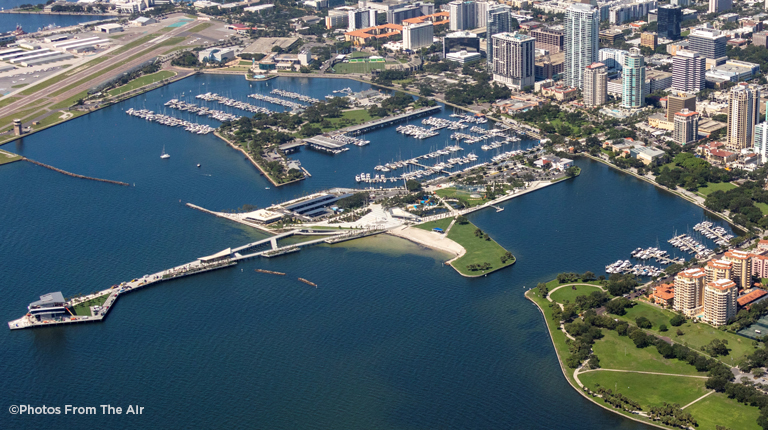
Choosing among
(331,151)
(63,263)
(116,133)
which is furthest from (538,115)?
(63,263)

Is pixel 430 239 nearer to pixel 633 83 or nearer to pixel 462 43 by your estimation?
pixel 633 83

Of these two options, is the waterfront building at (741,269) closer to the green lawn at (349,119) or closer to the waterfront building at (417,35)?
the green lawn at (349,119)

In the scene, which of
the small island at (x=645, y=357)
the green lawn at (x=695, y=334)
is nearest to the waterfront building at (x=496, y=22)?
the small island at (x=645, y=357)

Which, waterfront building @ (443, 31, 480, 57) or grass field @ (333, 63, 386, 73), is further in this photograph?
waterfront building @ (443, 31, 480, 57)

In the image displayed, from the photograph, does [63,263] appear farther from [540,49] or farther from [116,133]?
[540,49]

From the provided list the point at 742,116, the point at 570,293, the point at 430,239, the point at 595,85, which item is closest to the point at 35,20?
the point at 595,85

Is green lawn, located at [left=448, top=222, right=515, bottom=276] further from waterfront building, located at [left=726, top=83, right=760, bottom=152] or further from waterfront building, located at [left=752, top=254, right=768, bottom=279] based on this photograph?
waterfront building, located at [left=726, top=83, right=760, bottom=152]

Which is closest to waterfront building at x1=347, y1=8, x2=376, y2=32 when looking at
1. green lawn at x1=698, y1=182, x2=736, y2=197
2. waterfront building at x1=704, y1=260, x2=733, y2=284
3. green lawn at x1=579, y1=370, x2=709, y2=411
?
green lawn at x1=698, y1=182, x2=736, y2=197
